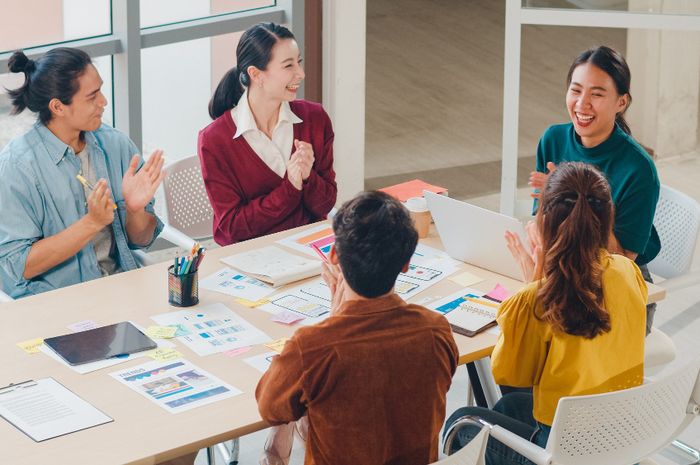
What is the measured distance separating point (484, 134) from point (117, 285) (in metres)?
4.27

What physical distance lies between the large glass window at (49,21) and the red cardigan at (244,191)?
3.84ft

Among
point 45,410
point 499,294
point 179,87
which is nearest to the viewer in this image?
point 45,410

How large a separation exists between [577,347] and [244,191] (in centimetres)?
157

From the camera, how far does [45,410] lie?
8.32 ft

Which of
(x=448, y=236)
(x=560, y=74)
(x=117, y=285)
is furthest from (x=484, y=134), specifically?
(x=117, y=285)

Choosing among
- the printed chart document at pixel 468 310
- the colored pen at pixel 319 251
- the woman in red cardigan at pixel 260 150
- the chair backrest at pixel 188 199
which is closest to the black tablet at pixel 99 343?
the colored pen at pixel 319 251

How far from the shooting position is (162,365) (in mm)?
2770

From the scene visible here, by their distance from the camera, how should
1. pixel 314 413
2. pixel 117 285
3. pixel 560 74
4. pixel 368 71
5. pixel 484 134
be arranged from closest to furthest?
pixel 314 413 → pixel 117 285 → pixel 484 134 → pixel 560 74 → pixel 368 71

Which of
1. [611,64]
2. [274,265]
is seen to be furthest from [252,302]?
[611,64]

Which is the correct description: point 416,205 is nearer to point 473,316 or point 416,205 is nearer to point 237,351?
point 473,316

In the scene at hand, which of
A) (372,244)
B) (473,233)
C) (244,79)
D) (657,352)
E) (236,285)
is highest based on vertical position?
(244,79)

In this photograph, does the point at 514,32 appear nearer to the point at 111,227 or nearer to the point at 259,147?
the point at 259,147

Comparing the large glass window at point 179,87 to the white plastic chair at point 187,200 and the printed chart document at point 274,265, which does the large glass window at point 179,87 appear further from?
the printed chart document at point 274,265

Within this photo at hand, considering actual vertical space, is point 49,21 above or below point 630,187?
above
